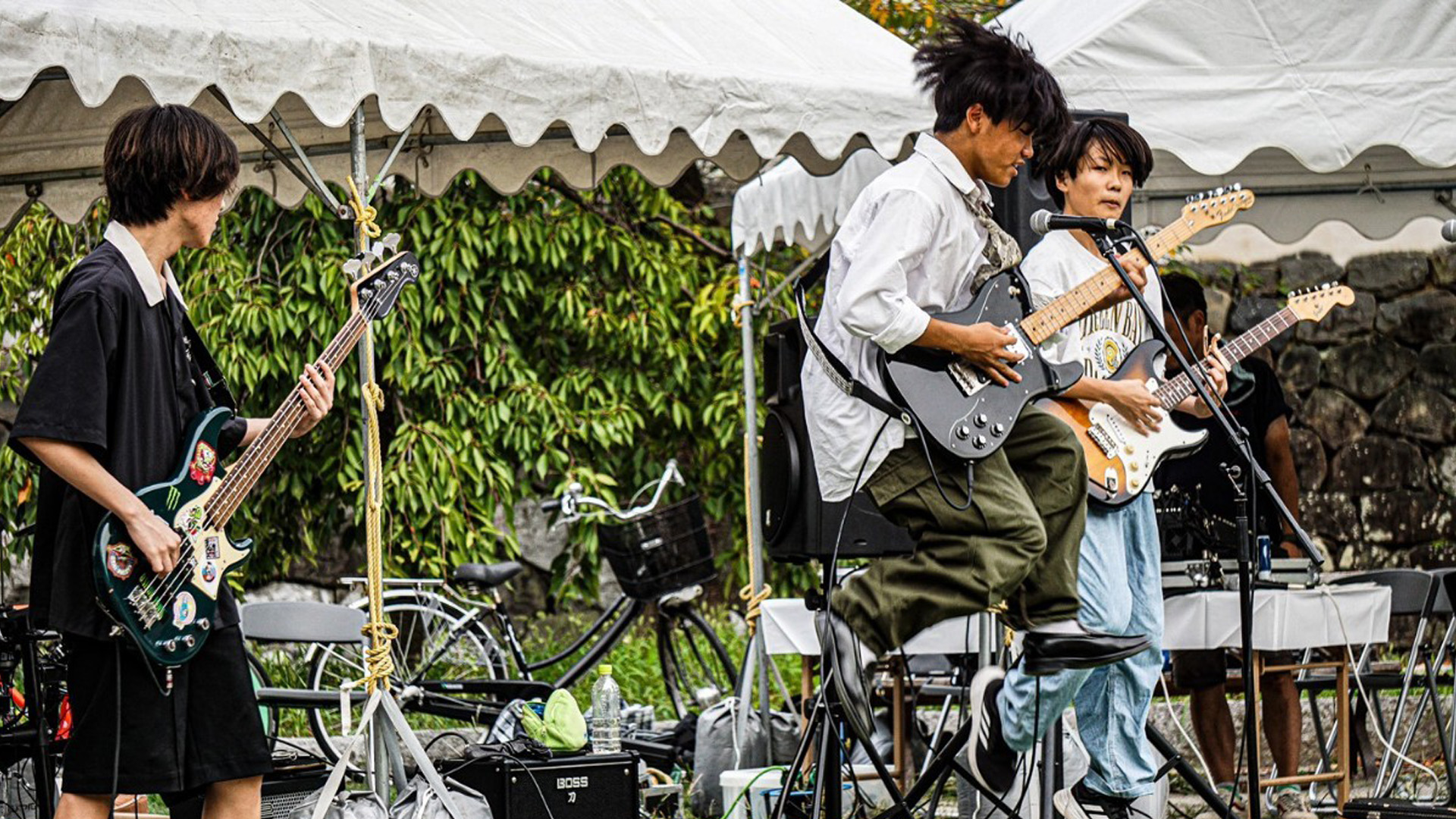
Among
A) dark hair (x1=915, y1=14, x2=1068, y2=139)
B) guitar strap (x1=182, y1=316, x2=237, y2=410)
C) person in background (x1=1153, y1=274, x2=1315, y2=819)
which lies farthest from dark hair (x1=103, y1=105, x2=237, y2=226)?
person in background (x1=1153, y1=274, x2=1315, y2=819)

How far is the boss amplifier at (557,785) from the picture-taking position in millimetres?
4867

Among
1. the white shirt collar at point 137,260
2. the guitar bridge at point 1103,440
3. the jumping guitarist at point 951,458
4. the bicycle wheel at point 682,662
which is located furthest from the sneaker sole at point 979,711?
the bicycle wheel at point 682,662

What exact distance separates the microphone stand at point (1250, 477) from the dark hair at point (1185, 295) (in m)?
1.52

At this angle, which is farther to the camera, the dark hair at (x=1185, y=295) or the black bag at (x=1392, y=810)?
the dark hair at (x=1185, y=295)

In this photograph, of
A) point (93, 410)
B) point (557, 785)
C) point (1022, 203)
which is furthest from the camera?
point (1022, 203)

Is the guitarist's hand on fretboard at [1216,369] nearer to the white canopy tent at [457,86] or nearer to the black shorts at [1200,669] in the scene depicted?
the black shorts at [1200,669]

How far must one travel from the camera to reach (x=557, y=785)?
16.2 feet

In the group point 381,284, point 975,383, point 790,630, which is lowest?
point 790,630

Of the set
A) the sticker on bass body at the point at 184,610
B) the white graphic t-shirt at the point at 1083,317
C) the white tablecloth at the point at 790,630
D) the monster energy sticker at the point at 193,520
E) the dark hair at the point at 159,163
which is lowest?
the white tablecloth at the point at 790,630

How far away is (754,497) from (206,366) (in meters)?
2.81

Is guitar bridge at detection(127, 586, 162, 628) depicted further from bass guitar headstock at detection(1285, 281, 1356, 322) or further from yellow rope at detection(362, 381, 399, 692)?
bass guitar headstock at detection(1285, 281, 1356, 322)

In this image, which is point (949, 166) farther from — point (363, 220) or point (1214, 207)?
point (363, 220)

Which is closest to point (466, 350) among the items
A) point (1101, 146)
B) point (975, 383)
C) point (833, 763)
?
point (1101, 146)

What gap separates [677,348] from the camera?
343 inches
